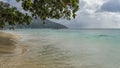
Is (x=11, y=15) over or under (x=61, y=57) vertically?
over

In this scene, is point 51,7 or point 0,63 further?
point 0,63

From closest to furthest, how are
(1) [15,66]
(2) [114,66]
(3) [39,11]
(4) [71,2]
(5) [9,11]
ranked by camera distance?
(4) [71,2]
(3) [39,11]
(5) [9,11]
(1) [15,66]
(2) [114,66]

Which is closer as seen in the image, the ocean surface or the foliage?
the foliage

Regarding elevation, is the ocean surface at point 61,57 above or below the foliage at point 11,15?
below

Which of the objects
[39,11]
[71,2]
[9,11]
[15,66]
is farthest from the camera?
[15,66]

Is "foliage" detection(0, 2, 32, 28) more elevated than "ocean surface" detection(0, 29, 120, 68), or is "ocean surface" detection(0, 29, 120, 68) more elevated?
"foliage" detection(0, 2, 32, 28)

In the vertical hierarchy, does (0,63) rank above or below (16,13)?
below

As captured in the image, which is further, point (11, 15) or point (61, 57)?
point (61, 57)

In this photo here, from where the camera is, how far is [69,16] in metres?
13.2

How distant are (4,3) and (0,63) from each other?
5.00m

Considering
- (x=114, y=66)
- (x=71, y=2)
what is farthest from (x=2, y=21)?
(x=114, y=66)

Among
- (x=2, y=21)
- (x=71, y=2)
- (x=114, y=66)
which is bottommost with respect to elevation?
(x=114, y=66)

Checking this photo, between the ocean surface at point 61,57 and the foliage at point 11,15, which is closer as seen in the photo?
the foliage at point 11,15

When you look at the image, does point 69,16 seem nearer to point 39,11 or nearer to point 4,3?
point 39,11
